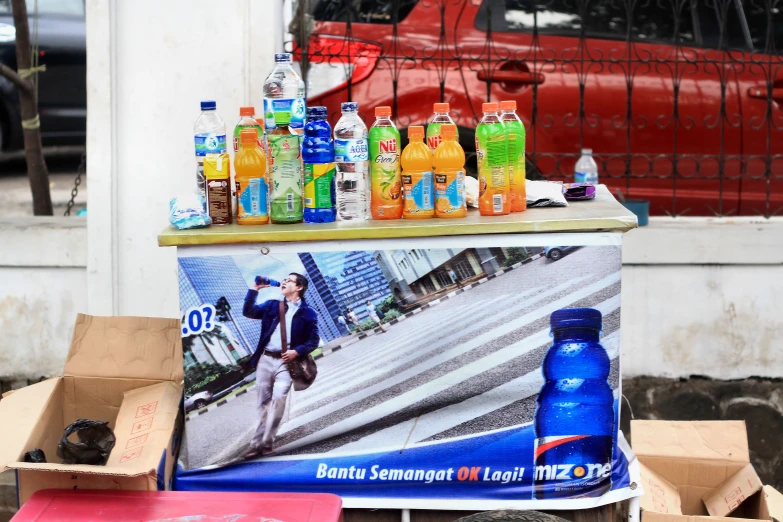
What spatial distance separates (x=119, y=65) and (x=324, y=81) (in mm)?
924

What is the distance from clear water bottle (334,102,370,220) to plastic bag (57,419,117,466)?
39.3 inches

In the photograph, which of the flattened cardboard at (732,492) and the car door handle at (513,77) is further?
the car door handle at (513,77)

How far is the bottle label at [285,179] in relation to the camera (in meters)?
3.09

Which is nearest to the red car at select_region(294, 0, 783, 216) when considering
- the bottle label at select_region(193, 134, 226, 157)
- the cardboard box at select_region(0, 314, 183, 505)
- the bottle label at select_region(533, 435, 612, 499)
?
the bottle label at select_region(193, 134, 226, 157)

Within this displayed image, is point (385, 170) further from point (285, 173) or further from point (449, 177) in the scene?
point (285, 173)

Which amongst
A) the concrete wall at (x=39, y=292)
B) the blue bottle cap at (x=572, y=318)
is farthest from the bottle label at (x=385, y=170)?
the concrete wall at (x=39, y=292)

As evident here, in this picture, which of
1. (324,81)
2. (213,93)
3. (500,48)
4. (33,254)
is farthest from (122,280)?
(500,48)

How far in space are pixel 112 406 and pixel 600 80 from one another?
2.81 m

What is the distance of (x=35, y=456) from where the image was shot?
2973mm

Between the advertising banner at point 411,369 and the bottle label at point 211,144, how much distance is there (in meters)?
0.37

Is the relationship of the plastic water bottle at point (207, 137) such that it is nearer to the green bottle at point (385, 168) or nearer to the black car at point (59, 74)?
the green bottle at point (385, 168)

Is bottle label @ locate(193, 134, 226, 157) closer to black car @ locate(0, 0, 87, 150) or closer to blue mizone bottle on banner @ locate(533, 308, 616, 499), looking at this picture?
blue mizone bottle on banner @ locate(533, 308, 616, 499)

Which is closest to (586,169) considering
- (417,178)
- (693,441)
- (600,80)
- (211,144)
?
(600,80)

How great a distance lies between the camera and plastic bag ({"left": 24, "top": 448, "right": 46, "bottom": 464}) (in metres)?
2.96
